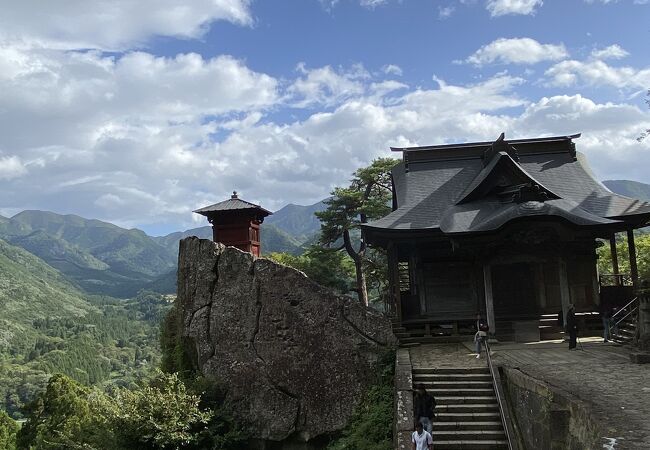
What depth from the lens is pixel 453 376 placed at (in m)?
13.9

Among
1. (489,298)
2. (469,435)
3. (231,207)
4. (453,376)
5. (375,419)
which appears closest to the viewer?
(469,435)

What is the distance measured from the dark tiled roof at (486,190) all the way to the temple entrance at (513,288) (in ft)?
9.08

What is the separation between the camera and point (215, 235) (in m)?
26.0

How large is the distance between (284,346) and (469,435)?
7414mm

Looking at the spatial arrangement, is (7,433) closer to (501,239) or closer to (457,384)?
(457,384)

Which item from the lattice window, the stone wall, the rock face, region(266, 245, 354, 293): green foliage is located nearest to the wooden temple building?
the lattice window

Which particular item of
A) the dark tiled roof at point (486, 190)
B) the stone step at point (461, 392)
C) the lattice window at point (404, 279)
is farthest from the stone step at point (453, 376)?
the lattice window at point (404, 279)

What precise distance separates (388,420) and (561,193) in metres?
13.4

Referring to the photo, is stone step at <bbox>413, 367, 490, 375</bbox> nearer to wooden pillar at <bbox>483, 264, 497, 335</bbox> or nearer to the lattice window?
wooden pillar at <bbox>483, 264, 497, 335</bbox>

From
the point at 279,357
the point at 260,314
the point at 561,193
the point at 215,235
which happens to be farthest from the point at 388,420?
the point at 215,235

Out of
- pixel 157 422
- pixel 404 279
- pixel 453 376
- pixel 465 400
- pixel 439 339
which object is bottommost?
pixel 157 422

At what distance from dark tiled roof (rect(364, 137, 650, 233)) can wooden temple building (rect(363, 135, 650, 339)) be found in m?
0.05

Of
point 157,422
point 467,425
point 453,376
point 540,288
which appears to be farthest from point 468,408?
point 157,422

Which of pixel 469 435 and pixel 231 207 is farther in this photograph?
pixel 231 207
